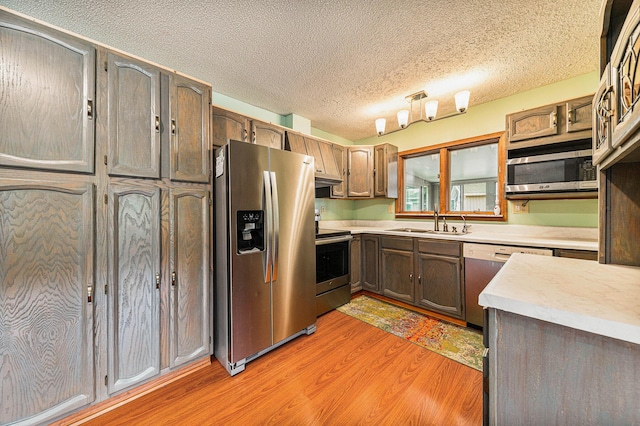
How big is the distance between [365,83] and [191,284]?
2449 mm

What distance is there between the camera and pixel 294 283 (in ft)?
7.22

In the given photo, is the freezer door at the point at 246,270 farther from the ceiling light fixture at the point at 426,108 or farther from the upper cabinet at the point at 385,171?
the upper cabinet at the point at 385,171

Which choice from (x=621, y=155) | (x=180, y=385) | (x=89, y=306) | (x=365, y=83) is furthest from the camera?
(x=365, y=83)

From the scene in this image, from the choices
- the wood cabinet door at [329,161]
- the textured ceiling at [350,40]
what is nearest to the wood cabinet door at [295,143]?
the wood cabinet door at [329,161]

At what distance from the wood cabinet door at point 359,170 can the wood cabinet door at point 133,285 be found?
8.71 feet

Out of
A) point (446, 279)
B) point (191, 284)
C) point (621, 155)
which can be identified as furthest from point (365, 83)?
point (191, 284)

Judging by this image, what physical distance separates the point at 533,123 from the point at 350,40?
6.27 ft

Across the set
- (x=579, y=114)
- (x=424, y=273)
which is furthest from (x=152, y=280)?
(x=579, y=114)

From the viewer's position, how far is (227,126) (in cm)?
229

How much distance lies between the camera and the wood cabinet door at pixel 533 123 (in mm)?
2180

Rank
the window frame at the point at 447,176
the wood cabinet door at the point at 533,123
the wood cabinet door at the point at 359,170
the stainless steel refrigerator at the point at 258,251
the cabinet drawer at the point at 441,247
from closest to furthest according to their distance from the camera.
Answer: the stainless steel refrigerator at the point at 258,251 < the wood cabinet door at the point at 533,123 < the cabinet drawer at the point at 441,247 < the window frame at the point at 447,176 < the wood cabinet door at the point at 359,170

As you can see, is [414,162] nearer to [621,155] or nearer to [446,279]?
[446,279]

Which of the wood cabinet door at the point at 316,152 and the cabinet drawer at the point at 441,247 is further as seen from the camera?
the wood cabinet door at the point at 316,152

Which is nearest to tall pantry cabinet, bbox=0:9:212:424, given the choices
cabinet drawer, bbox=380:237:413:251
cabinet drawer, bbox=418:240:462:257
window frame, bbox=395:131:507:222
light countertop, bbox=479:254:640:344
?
light countertop, bbox=479:254:640:344
